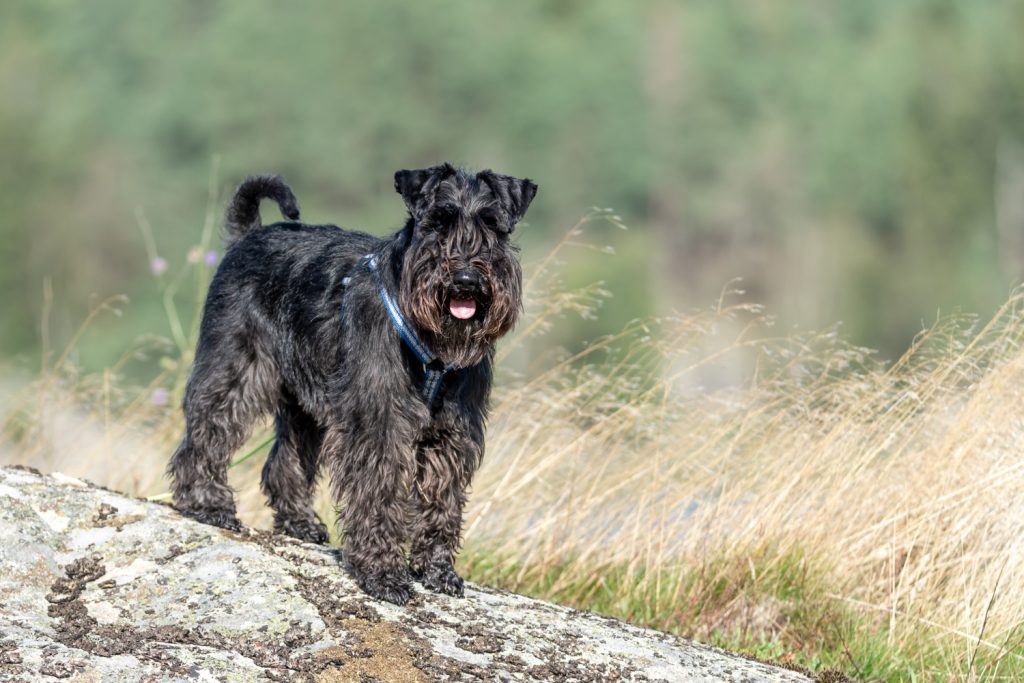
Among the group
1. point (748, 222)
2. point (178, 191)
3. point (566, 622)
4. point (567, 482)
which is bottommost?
point (566, 622)

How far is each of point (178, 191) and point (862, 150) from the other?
24250 millimetres

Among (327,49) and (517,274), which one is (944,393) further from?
(327,49)

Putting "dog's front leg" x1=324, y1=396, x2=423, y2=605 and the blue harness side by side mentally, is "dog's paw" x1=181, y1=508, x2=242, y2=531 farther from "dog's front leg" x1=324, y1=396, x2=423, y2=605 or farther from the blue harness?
the blue harness

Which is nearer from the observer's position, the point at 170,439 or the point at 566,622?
the point at 566,622

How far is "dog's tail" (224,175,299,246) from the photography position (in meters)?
6.48

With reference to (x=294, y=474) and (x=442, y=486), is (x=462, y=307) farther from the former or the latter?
(x=294, y=474)

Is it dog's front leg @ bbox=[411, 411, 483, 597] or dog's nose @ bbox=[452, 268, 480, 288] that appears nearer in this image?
dog's nose @ bbox=[452, 268, 480, 288]

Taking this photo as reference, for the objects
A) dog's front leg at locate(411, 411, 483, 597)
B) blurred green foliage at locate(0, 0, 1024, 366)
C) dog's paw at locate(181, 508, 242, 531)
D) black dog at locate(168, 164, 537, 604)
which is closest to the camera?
black dog at locate(168, 164, 537, 604)

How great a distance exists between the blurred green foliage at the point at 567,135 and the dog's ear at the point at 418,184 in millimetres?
31152

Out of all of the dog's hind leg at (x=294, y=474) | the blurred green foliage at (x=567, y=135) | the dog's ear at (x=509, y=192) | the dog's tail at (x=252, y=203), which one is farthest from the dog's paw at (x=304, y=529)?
the blurred green foliage at (x=567, y=135)

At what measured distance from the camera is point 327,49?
45031mm

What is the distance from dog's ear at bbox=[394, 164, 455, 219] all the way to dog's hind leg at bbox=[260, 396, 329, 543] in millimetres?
1613

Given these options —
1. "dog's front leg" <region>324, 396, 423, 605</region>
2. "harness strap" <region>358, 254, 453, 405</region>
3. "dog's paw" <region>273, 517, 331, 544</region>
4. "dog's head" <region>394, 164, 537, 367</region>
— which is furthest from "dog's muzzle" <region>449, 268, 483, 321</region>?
"dog's paw" <region>273, 517, 331, 544</region>

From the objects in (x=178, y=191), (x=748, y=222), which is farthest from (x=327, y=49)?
(x=748, y=222)
